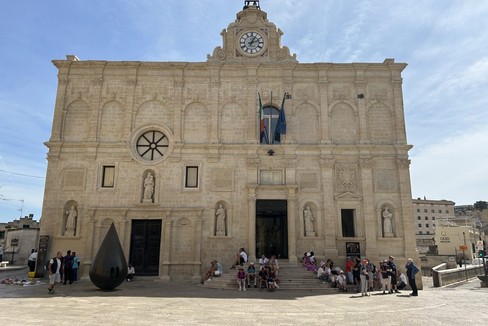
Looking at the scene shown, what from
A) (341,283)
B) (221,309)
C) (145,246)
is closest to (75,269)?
(145,246)

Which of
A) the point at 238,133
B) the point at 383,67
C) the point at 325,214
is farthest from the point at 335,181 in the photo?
the point at 383,67

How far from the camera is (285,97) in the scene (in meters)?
24.6

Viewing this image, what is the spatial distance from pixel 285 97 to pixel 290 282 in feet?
39.2

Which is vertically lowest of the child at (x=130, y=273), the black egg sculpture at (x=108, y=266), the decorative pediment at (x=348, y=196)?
the child at (x=130, y=273)

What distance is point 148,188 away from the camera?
75.6 feet

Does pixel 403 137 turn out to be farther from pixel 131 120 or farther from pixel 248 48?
pixel 131 120

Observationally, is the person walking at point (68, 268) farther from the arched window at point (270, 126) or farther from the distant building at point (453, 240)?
the distant building at point (453, 240)

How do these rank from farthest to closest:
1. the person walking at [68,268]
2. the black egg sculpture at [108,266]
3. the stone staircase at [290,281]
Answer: the person walking at [68,268] < the stone staircase at [290,281] < the black egg sculpture at [108,266]

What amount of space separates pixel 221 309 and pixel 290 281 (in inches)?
318

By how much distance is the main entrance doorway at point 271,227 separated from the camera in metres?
22.7

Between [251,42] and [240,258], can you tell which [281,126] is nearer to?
[251,42]

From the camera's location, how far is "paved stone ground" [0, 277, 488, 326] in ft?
30.6

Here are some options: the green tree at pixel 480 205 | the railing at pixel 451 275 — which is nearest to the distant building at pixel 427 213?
the green tree at pixel 480 205

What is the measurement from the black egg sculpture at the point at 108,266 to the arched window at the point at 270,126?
1201 cm
